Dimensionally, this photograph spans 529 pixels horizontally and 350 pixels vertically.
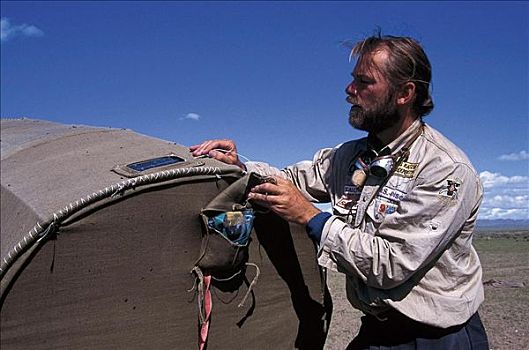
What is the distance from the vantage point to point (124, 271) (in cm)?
314

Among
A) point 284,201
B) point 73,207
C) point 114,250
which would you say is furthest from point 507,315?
point 73,207

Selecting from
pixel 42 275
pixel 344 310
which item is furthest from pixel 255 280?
pixel 344 310

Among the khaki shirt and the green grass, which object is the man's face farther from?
the green grass

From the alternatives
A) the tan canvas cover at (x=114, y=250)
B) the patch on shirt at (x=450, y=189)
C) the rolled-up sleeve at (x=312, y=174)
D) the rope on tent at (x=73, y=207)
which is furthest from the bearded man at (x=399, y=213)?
the rope on tent at (x=73, y=207)

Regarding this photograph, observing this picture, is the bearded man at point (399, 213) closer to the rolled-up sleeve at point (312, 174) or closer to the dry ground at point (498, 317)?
the rolled-up sleeve at point (312, 174)

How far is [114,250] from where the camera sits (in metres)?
3.09

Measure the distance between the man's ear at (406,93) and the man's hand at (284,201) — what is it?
83 cm

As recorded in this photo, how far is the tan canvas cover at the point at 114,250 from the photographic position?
113 inches

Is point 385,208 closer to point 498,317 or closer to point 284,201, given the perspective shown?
point 284,201

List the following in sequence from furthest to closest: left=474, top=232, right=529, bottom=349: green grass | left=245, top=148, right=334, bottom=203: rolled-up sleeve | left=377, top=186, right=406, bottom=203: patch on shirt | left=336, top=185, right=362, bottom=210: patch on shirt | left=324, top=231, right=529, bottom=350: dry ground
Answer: left=324, top=231, right=529, bottom=350: dry ground < left=474, top=232, right=529, bottom=349: green grass < left=245, top=148, right=334, bottom=203: rolled-up sleeve < left=336, top=185, right=362, bottom=210: patch on shirt < left=377, top=186, right=406, bottom=203: patch on shirt

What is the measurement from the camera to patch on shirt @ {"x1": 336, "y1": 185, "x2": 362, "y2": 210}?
391 centimetres

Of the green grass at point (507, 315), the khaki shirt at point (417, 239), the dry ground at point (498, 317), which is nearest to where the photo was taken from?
the khaki shirt at point (417, 239)

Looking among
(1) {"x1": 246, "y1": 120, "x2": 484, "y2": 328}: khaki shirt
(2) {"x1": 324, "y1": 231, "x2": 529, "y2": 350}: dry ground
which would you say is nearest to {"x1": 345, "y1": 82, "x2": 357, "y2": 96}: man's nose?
(1) {"x1": 246, "y1": 120, "x2": 484, "y2": 328}: khaki shirt

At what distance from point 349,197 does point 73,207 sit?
5.70 ft
